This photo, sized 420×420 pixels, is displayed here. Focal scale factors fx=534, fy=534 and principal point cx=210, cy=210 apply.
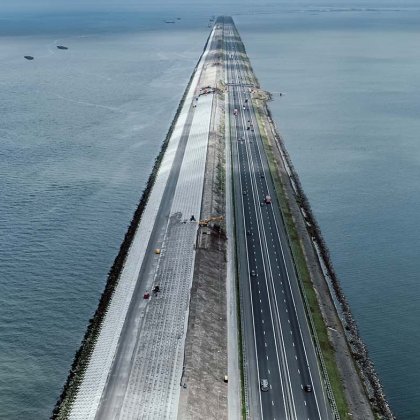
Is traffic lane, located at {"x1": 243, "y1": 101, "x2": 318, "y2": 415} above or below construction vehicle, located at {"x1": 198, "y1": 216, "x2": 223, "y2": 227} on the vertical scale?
below

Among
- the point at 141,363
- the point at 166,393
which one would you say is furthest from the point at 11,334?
the point at 166,393

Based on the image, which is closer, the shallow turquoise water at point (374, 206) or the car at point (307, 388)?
the car at point (307, 388)

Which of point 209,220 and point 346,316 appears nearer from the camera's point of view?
point 346,316

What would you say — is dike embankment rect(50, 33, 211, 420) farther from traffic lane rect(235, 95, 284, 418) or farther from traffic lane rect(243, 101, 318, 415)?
traffic lane rect(243, 101, 318, 415)

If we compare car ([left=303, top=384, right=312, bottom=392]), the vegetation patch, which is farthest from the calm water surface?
car ([left=303, top=384, right=312, bottom=392])

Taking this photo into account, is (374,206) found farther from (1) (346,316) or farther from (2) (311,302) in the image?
(2) (311,302)

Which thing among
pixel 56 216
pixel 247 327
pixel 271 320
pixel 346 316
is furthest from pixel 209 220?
pixel 346 316

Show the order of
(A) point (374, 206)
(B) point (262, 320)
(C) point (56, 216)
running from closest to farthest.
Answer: (B) point (262, 320), (C) point (56, 216), (A) point (374, 206)

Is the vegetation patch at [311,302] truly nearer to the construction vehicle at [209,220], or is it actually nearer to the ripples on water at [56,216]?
the construction vehicle at [209,220]

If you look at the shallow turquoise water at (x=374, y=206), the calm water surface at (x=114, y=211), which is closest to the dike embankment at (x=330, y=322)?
the shallow turquoise water at (x=374, y=206)
